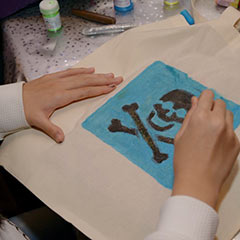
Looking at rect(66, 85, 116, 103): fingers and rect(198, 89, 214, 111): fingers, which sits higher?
rect(198, 89, 214, 111): fingers

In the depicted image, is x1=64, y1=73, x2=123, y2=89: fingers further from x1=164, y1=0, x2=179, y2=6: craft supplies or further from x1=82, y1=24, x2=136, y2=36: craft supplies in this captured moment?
x1=164, y1=0, x2=179, y2=6: craft supplies

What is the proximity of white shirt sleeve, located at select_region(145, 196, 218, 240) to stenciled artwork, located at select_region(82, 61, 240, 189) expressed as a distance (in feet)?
0.25

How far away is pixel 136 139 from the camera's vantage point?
23.3 inches

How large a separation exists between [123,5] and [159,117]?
0.39 metres

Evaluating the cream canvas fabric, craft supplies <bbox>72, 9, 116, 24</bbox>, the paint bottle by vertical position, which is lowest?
the cream canvas fabric

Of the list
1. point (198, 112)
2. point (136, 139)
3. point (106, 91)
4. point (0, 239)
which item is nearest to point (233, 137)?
point (198, 112)

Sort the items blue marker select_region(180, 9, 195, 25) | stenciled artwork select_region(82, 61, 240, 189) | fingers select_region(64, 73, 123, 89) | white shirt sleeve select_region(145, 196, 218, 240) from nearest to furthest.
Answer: white shirt sleeve select_region(145, 196, 218, 240), stenciled artwork select_region(82, 61, 240, 189), fingers select_region(64, 73, 123, 89), blue marker select_region(180, 9, 195, 25)

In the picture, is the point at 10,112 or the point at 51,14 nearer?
the point at 10,112

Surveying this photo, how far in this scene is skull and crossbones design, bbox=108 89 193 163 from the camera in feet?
1.91

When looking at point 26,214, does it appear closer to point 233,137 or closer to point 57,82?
point 57,82

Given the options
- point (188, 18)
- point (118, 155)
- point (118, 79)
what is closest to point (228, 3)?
point (188, 18)

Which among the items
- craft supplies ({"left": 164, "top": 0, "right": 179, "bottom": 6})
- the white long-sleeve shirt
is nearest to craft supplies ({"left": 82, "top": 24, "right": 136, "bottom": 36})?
craft supplies ({"left": 164, "top": 0, "right": 179, "bottom": 6})

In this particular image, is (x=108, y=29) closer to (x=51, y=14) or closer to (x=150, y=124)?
(x=51, y=14)

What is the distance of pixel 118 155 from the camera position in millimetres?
574
